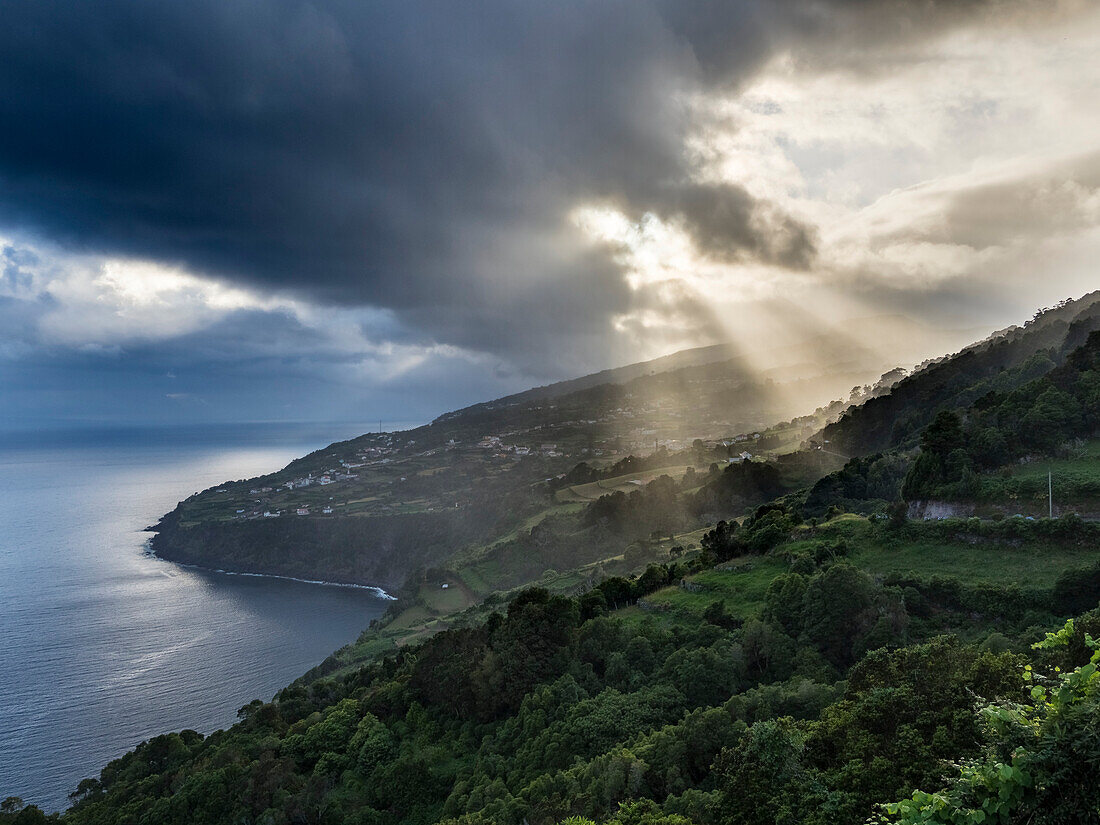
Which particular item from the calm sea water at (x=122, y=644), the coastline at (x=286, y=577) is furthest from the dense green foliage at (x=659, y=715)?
the coastline at (x=286, y=577)

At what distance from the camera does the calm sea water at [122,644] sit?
4456 cm

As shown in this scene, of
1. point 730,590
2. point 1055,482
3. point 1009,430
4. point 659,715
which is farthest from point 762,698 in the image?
point 1009,430

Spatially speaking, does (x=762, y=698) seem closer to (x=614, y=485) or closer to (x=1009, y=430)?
(x=1009, y=430)

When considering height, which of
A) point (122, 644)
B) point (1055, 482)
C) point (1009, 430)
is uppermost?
point (1009, 430)

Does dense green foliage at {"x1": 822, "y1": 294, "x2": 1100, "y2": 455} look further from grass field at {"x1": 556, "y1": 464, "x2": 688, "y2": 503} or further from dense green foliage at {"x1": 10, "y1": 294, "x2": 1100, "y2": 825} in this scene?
grass field at {"x1": 556, "y1": 464, "x2": 688, "y2": 503}

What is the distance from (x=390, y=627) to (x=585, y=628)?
42643 mm

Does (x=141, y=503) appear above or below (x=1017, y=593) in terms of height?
above

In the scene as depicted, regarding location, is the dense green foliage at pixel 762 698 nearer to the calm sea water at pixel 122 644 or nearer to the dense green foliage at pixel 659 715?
the dense green foliage at pixel 659 715

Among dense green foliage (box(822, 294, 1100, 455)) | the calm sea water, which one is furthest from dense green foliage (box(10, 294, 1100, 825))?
the calm sea water

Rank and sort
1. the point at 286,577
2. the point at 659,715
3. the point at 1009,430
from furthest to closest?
the point at 286,577
the point at 1009,430
the point at 659,715

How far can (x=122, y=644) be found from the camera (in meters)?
61.6

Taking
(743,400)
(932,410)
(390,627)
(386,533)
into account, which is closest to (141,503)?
(386,533)

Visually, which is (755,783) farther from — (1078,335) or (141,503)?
(141,503)

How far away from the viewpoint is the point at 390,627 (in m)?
61.3
